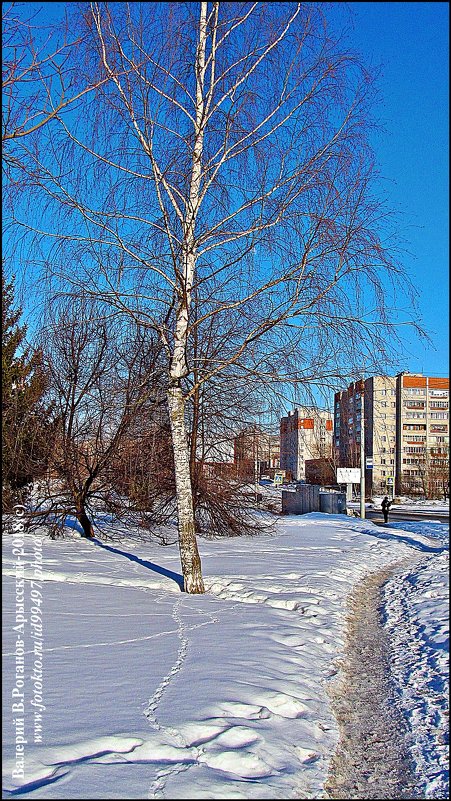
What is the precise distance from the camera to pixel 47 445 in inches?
485

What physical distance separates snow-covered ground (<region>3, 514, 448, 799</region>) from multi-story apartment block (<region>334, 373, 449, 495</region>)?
0.22 meters

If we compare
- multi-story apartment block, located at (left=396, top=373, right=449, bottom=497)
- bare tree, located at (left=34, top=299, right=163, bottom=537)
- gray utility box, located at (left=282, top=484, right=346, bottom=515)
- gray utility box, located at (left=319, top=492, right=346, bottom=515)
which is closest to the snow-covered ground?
multi-story apartment block, located at (left=396, top=373, right=449, bottom=497)

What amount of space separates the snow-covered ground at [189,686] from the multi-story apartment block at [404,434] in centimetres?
22

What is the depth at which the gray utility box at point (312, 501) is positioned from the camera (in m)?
26.9

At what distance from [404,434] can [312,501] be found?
88.0 feet

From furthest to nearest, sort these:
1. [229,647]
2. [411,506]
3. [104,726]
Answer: [229,647] < [104,726] < [411,506]

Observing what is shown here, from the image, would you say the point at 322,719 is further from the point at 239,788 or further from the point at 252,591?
the point at 252,591

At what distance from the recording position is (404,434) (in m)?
2.50

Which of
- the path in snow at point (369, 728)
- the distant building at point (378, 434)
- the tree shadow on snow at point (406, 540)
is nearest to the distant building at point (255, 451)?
the tree shadow on snow at point (406, 540)

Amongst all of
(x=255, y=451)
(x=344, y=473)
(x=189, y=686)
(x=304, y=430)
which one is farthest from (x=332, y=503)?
(x=344, y=473)

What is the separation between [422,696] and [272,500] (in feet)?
48.1

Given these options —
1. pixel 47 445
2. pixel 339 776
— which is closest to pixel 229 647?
pixel 339 776

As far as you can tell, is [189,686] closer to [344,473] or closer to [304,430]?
[344,473]

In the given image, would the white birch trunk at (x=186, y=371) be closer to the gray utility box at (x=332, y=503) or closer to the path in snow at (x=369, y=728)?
A: the path in snow at (x=369, y=728)
